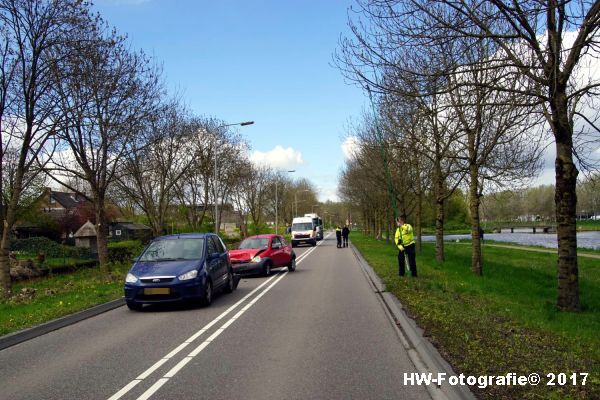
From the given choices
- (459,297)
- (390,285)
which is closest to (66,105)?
(390,285)

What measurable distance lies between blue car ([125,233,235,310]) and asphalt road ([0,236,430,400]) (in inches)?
15.1

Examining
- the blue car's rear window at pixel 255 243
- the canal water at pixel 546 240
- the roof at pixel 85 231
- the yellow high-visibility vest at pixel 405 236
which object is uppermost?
the roof at pixel 85 231

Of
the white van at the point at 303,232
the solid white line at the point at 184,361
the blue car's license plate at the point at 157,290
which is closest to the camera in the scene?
the solid white line at the point at 184,361

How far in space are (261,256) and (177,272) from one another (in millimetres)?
7615

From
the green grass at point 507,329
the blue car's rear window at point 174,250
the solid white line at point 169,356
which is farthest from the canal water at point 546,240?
the solid white line at point 169,356

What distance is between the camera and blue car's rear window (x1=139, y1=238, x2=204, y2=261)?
460 inches

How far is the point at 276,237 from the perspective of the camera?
20.2 m

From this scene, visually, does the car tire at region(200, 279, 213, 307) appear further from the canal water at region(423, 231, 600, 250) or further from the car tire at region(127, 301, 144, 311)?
the canal water at region(423, 231, 600, 250)

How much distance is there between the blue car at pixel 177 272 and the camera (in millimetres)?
10500

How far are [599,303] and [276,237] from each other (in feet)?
38.6

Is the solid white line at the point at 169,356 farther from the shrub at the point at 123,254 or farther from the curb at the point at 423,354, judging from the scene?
the shrub at the point at 123,254


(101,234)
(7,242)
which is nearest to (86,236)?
(101,234)

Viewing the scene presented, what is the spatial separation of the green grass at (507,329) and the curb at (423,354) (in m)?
0.12

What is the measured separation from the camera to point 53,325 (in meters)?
9.12
